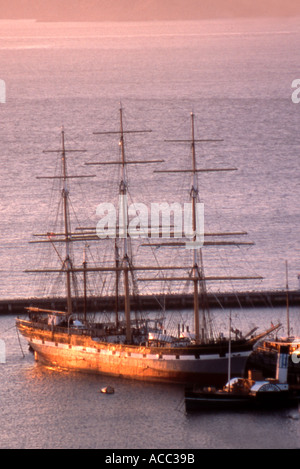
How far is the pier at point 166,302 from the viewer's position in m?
91.9

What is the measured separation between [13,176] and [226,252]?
38.3m

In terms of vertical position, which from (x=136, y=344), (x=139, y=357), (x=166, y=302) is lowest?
(x=139, y=357)

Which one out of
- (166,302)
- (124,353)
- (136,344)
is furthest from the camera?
(166,302)

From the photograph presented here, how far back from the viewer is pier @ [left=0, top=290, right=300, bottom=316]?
3617 inches

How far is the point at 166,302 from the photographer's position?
3627 inches

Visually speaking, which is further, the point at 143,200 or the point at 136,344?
the point at 143,200

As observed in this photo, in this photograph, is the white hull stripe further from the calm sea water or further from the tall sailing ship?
the calm sea water

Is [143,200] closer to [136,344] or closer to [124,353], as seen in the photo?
[136,344]

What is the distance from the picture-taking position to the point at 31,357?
8394cm

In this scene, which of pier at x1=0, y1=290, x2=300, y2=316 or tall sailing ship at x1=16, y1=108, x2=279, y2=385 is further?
pier at x1=0, y1=290, x2=300, y2=316

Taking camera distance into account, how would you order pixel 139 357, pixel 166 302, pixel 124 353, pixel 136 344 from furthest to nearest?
pixel 166 302, pixel 136 344, pixel 124 353, pixel 139 357

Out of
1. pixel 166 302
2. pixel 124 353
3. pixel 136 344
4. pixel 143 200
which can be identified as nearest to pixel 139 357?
pixel 124 353

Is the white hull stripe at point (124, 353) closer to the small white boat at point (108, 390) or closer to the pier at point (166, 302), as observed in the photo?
the small white boat at point (108, 390)

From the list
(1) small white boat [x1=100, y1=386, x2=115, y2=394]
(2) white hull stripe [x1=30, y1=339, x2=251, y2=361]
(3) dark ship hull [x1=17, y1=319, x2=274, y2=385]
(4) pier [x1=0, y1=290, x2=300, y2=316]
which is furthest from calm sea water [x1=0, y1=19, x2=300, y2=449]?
(4) pier [x1=0, y1=290, x2=300, y2=316]
